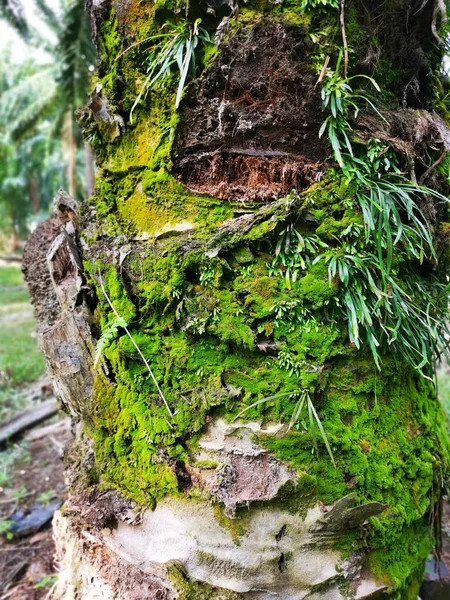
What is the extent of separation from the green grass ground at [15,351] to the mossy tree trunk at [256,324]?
5.26ft

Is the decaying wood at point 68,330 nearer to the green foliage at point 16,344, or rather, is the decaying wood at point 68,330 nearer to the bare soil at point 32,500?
the bare soil at point 32,500

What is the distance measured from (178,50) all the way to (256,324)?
1.02m

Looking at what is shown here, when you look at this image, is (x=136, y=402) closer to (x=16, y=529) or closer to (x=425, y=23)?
(x=425, y=23)

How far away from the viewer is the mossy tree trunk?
136 centimetres

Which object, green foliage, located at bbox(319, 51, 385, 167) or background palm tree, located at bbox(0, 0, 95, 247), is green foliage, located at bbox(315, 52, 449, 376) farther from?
background palm tree, located at bbox(0, 0, 95, 247)

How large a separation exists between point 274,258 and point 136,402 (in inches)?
30.6

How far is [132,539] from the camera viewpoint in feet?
4.84

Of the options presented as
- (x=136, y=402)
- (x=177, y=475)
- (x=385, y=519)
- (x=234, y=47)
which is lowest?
(x=385, y=519)

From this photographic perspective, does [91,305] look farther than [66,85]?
No

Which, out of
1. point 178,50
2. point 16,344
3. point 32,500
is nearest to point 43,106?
point 16,344

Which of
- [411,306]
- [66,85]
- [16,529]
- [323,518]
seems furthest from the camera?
[66,85]

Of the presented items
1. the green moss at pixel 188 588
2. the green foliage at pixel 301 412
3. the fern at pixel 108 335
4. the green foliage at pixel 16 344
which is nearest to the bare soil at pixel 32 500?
the fern at pixel 108 335

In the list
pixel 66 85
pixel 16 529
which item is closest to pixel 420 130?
pixel 16 529

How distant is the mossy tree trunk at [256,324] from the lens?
1.36m
